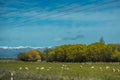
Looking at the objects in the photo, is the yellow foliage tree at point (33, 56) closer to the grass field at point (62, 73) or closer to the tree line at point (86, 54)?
the tree line at point (86, 54)

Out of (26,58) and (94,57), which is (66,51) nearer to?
(94,57)

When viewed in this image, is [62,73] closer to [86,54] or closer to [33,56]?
[86,54]

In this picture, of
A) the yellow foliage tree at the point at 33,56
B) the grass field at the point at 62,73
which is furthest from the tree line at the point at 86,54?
the grass field at the point at 62,73

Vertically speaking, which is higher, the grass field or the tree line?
the tree line

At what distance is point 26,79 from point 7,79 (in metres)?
1.44

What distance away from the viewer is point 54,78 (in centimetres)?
2131

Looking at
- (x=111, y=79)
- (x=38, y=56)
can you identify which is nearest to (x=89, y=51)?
(x=38, y=56)

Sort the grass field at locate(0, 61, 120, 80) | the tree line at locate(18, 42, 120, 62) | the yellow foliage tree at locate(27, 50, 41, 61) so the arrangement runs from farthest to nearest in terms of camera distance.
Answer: the yellow foliage tree at locate(27, 50, 41, 61), the tree line at locate(18, 42, 120, 62), the grass field at locate(0, 61, 120, 80)

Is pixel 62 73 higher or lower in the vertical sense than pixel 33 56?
lower

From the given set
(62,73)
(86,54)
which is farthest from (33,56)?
(62,73)

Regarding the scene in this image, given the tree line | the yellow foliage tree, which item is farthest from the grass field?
the yellow foliage tree

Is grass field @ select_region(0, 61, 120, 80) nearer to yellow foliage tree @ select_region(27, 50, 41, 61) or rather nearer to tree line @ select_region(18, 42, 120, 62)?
tree line @ select_region(18, 42, 120, 62)

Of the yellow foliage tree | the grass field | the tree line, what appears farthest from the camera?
the yellow foliage tree

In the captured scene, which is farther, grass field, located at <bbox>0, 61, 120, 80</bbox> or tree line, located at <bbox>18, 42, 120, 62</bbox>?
tree line, located at <bbox>18, 42, 120, 62</bbox>
